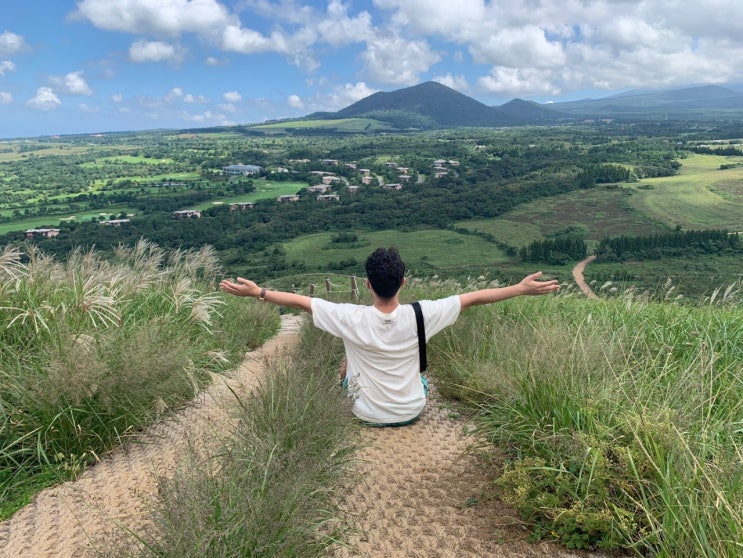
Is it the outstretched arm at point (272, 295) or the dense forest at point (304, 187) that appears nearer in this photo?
the outstretched arm at point (272, 295)

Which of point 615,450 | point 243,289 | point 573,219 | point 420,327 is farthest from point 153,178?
point 615,450

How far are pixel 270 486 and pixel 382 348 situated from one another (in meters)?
1.22

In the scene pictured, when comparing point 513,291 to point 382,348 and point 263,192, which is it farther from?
point 263,192

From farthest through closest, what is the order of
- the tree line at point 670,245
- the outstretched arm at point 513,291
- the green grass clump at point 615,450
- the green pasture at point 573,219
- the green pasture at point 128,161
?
1. the green pasture at point 128,161
2. the green pasture at point 573,219
3. the tree line at point 670,245
4. the outstretched arm at point 513,291
5. the green grass clump at point 615,450

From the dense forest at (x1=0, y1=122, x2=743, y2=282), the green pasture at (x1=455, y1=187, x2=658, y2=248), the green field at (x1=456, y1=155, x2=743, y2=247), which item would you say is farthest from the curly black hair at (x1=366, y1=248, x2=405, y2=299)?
the green field at (x1=456, y1=155, x2=743, y2=247)

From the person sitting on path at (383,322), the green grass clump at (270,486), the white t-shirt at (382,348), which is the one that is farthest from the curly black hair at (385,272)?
the green grass clump at (270,486)

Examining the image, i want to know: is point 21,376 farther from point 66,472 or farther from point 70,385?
point 66,472

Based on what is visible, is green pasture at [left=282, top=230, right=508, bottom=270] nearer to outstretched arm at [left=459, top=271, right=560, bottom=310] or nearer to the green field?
the green field

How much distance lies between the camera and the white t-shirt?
9.94 feet

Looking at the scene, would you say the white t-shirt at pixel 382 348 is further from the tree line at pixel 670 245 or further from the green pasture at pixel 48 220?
the green pasture at pixel 48 220

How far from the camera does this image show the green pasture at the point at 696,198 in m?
50.4

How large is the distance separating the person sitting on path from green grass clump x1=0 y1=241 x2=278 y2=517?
0.97 metres

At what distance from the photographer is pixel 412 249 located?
165 ft

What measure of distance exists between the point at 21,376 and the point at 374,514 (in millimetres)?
2475
